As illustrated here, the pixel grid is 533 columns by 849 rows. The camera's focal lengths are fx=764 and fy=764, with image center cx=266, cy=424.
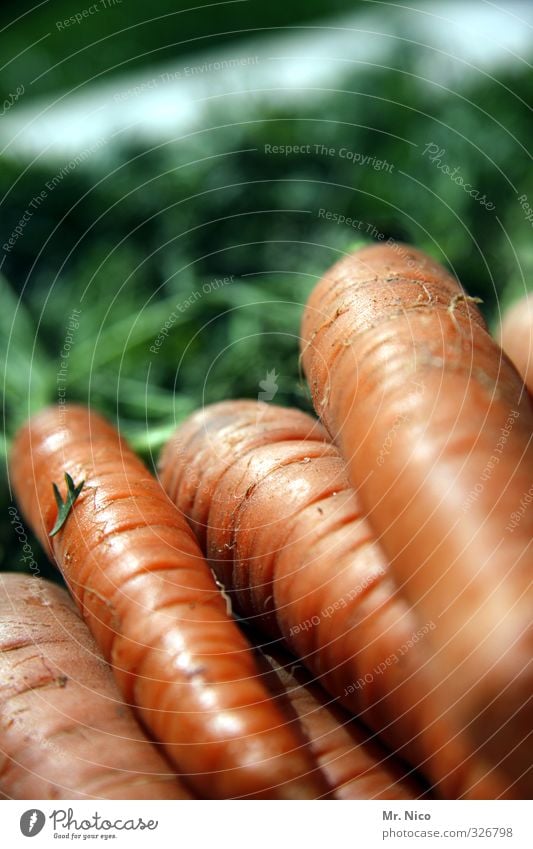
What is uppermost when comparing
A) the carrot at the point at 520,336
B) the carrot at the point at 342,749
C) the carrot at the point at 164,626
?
the carrot at the point at 520,336

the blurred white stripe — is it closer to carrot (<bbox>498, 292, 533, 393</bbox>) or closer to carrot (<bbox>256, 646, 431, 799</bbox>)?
carrot (<bbox>498, 292, 533, 393</bbox>)

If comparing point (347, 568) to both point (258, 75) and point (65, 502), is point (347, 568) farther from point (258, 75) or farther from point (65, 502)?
point (258, 75)

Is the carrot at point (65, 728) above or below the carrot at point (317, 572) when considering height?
below

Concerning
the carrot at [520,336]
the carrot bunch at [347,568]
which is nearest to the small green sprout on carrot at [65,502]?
the carrot bunch at [347,568]

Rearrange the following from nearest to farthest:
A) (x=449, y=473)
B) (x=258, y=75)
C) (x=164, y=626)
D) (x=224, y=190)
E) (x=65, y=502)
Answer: (x=449, y=473) < (x=164, y=626) < (x=65, y=502) < (x=224, y=190) < (x=258, y=75)

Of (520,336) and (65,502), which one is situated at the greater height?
(520,336)

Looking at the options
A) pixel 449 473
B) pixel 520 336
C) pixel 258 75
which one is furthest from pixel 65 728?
pixel 258 75

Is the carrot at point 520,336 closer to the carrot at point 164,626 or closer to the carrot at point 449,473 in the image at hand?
the carrot at point 449,473
